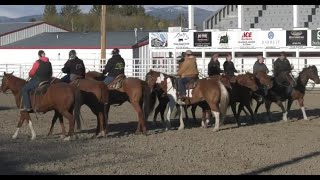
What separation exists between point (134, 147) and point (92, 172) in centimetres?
307

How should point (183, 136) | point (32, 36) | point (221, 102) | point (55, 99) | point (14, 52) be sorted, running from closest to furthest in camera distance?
point (55, 99)
point (183, 136)
point (221, 102)
point (14, 52)
point (32, 36)

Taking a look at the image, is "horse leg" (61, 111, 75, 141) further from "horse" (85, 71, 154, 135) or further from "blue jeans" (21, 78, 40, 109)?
"horse" (85, 71, 154, 135)

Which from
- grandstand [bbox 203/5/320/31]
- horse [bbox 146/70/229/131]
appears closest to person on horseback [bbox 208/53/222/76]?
horse [bbox 146/70/229/131]

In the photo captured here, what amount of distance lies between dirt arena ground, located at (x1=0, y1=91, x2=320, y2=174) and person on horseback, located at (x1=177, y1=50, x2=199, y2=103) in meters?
1.02

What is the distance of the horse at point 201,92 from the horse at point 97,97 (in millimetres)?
2021

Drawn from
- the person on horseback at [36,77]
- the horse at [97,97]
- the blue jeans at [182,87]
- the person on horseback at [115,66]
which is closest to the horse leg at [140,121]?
the horse at [97,97]

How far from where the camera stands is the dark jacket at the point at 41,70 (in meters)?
Answer: 14.4

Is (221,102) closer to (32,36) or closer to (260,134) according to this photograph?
(260,134)

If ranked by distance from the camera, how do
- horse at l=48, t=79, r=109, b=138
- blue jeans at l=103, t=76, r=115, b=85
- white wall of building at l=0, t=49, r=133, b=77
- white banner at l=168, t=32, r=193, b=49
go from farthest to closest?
white wall of building at l=0, t=49, r=133, b=77 < white banner at l=168, t=32, r=193, b=49 < blue jeans at l=103, t=76, r=115, b=85 < horse at l=48, t=79, r=109, b=138

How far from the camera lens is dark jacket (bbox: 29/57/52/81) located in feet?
47.2

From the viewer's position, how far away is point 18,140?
14.0 m

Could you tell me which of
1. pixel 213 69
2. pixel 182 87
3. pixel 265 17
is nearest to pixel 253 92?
pixel 213 69

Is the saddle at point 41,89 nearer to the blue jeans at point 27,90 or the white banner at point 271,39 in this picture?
the blue jeans at point 27,90
